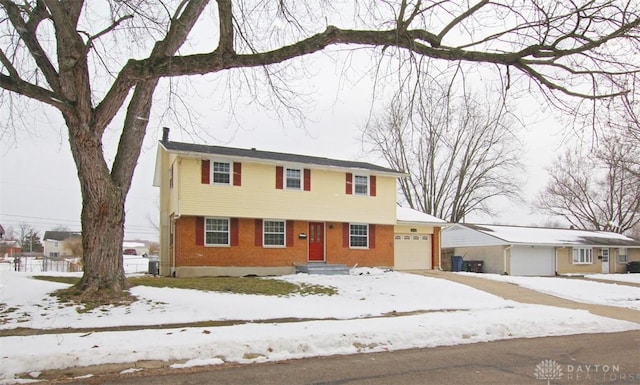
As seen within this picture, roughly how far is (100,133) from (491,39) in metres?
8.67

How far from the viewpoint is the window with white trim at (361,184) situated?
2559cm

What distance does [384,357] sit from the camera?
7980 millimetres

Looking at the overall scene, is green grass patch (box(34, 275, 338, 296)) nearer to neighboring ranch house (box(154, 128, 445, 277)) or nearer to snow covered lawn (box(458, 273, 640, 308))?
neighboring ranch house (box(154, 128, 445, 277))

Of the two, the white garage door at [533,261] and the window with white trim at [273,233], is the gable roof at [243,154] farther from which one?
the white garage door at [533,261]

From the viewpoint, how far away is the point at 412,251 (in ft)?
91.6

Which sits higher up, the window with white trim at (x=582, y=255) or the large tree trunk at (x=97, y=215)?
the large tree trunk at (x=97, y=215)

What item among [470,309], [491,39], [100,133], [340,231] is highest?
[491,39]

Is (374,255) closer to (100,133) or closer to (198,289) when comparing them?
(198,289)

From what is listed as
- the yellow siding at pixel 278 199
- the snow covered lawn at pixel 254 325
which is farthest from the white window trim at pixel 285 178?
the snow covered lawn at pixel 254 325

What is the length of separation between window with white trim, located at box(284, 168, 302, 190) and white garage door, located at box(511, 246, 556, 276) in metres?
17.2

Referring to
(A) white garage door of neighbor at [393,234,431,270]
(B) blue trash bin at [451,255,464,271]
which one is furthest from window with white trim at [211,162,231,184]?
(B) blue trash bin at [451,255,464,271]

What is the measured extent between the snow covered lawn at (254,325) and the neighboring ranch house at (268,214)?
24.2ft

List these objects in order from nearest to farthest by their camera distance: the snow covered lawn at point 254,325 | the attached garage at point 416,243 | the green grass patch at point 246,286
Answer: the snow covered lawn at point 254,325, the green grass patch at point 246,286, the attached garage at point 416,243

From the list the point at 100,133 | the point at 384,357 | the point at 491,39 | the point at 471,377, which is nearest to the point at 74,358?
the point at 384,357
